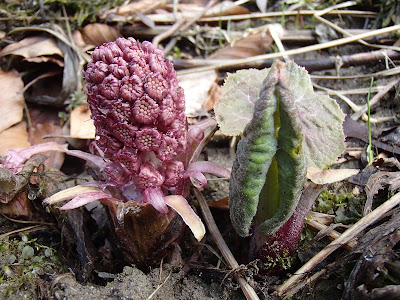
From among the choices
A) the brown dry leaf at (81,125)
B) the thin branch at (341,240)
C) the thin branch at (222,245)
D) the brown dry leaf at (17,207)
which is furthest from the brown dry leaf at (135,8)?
the thin branch at (341,240)

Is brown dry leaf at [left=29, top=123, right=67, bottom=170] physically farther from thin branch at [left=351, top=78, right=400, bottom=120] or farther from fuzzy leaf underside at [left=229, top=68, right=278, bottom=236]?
thin branch at [left=351, top=78, right=400, bottom=120]

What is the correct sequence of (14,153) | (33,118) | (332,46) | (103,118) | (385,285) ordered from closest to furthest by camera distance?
(385,285) < (103,118) < (14,153) < (33,118) < (332,46)

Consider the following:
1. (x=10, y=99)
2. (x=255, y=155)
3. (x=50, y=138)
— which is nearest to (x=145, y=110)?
(x=255, y=155)

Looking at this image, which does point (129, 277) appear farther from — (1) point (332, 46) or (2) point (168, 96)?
(1) point (332, 46)

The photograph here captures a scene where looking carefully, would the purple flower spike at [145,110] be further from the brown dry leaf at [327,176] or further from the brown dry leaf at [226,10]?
the brown dry leaf at [226,10]

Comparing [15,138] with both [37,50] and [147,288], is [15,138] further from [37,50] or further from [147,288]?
[147,288]

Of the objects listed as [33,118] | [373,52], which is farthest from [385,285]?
[33,118]

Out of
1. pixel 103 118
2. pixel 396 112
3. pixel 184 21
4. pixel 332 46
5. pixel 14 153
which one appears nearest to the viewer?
pixel 103 118
